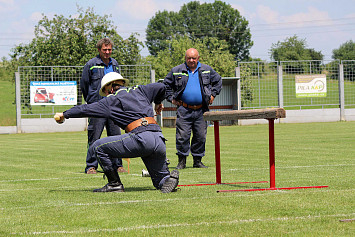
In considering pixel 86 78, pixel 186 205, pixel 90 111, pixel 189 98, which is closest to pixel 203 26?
pixel 189 98

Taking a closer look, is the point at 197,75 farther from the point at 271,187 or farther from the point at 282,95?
the point at 282,95

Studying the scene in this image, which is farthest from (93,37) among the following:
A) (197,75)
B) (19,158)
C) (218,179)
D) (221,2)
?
(221,2)

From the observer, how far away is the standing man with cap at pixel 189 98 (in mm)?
11633

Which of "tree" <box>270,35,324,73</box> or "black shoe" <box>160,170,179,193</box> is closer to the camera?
"black shoe" <box>160,170,179,193</box>

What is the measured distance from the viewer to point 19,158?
1510cm

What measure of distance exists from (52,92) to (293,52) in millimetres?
67699

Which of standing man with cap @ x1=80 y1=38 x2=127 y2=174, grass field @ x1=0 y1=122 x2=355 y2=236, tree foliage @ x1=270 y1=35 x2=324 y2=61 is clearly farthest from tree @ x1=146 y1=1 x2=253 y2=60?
grass field @ x1=0 y1=122 x2=355 y2=236

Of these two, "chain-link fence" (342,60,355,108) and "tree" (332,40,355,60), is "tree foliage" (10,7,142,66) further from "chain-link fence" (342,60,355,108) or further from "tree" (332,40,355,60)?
"tree" (332,40,355,60)

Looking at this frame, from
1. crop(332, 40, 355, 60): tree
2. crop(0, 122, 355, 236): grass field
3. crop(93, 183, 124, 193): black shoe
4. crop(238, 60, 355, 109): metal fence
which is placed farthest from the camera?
crop(332, 40, 355, 60): tree

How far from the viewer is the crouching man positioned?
7.59 metres

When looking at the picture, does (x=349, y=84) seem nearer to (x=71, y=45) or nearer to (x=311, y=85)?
(x=311, y=85)

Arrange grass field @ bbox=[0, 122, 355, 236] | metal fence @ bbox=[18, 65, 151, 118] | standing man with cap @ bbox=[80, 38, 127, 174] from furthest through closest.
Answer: metal fence @ bbox=[18, 65, 151, 118] → standing man with cap @ bbox=[80, 38, 127, 174] → grass field @ bbox=[0, 122, 355, 236]

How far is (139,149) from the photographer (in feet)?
24.9

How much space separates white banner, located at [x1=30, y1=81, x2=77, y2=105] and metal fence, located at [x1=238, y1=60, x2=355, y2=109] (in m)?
10.3
